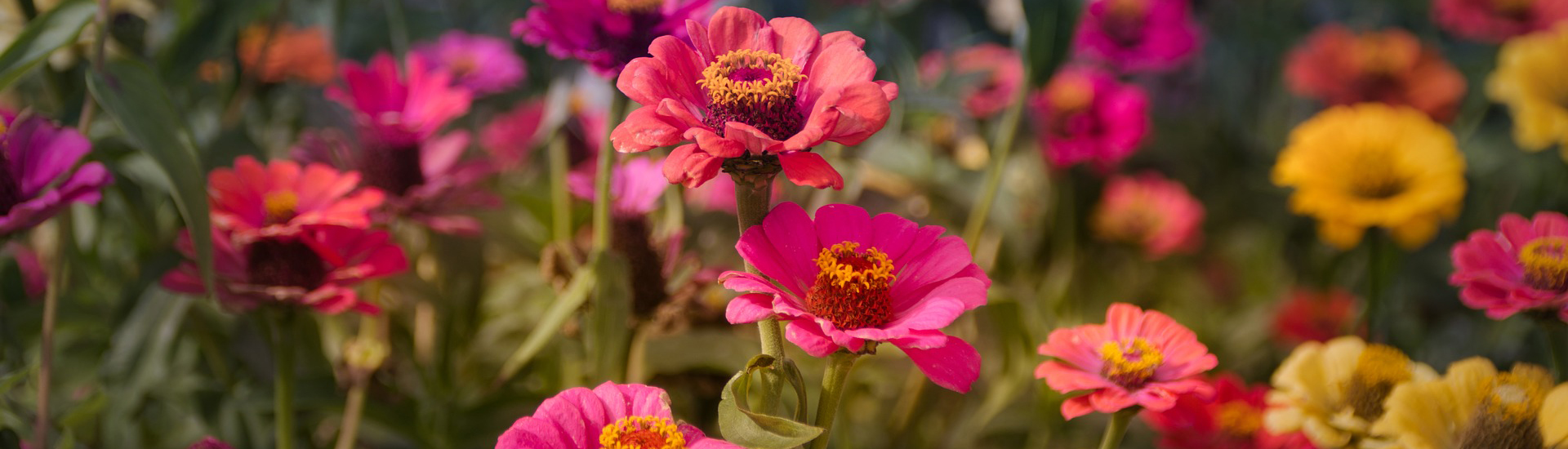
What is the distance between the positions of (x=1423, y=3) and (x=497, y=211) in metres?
1.22

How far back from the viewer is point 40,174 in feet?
1.32

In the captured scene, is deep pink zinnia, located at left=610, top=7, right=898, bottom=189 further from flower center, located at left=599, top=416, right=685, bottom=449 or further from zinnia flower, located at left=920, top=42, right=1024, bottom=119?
zinnia flower, located at left=920, top=42, right=1024, bottom=119

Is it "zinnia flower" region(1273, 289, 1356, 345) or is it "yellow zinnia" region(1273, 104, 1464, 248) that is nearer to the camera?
"yellow zinnia" region(1273, 104, 1464, 248)

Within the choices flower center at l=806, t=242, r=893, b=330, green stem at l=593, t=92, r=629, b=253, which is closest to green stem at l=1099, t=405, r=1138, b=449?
flower center at l=806, t=242, r=893, b=330

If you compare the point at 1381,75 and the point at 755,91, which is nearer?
the point at 755,91

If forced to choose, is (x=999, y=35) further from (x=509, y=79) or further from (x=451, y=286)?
(x=451, y=286)

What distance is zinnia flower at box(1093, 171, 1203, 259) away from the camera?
1.03 metres

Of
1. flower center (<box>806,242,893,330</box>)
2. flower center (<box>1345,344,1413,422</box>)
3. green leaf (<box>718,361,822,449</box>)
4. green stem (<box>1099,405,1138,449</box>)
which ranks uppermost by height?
flower center (<box>806,242,893,330</box>)

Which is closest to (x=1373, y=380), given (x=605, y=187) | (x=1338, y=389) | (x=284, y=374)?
(x=1338, y=389)

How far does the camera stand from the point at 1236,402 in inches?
22.0

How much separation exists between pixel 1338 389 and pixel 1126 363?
0.14m

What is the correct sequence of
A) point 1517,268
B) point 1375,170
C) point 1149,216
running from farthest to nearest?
point 1149,216
point 1375,170
point 1517,268

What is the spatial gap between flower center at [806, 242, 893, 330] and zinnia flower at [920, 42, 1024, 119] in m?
0.46

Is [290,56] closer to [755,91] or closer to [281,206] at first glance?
[281,206]
